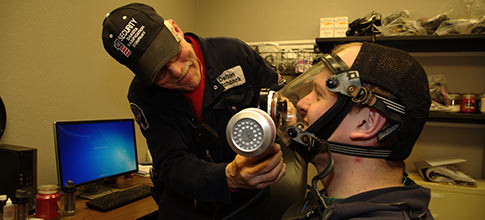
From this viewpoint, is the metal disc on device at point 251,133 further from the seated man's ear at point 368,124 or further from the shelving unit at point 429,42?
the shelving unit at point 429,42

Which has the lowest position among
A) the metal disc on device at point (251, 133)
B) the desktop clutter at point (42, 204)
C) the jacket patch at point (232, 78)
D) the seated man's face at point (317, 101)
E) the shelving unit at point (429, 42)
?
the desktop clutter at point (42, 204)

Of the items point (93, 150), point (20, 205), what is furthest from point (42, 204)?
point (93, 150)

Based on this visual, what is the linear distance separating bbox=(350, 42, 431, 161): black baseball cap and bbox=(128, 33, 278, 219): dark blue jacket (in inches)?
26.7

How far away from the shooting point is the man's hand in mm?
985

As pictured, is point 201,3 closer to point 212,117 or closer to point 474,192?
point 212,117

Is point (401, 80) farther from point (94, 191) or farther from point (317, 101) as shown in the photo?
point (94, 191)

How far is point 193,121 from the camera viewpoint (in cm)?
149

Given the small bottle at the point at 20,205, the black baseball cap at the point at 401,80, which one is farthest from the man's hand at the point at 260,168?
the small bottle at the point at 20,205

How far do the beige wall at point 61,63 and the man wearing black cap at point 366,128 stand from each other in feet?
5.59

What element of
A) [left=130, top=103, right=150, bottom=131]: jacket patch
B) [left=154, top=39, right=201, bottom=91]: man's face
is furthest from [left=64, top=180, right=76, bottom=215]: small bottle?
[left=154, top=39, right=201, bottom=91]: man's face

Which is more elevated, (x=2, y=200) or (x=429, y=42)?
(x=429, y=42)

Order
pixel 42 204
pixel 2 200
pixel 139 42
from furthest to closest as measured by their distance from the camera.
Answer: pixel 42 204
pixel 2 200
pixel 139 42

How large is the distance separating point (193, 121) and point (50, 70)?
1156 millimetres

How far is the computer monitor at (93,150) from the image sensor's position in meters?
1.84
